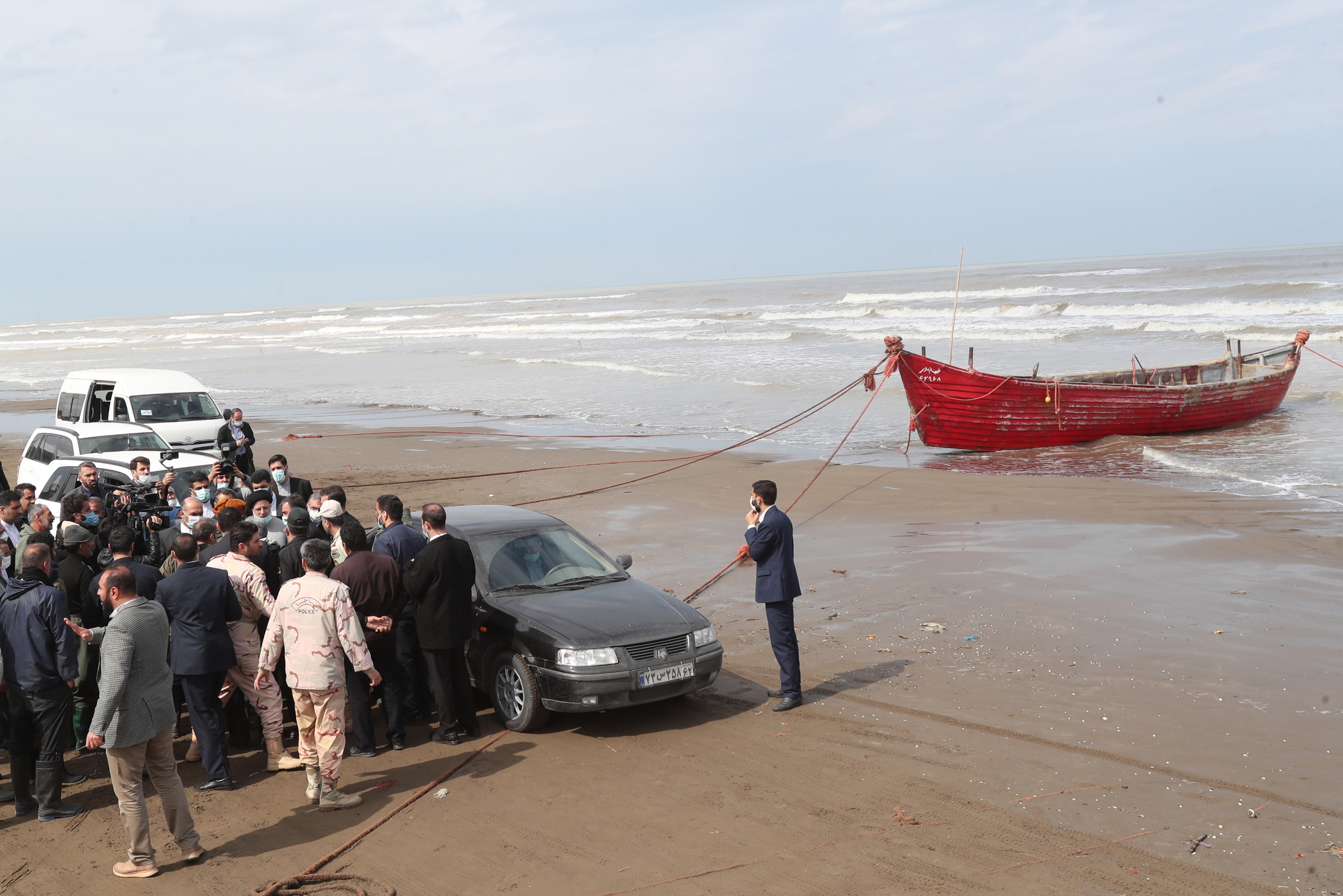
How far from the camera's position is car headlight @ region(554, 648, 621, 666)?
6.75 m

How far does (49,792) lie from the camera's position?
583 centimetres

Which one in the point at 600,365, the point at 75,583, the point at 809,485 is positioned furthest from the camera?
the point at 600,365

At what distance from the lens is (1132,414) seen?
826 inches

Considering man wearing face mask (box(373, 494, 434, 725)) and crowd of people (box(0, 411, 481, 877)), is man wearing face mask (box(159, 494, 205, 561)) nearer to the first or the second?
crowd of people (box(0, 411, 481, 877))

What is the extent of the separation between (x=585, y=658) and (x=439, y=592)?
1.07 metres

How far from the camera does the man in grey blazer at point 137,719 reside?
5.00 metres

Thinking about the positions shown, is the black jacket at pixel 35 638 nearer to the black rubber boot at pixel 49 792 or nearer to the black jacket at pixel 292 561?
the black rubber boot at pixel 49 792

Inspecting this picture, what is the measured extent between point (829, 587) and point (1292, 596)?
14.3 ft

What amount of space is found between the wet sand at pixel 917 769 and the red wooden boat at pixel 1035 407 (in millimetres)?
9157

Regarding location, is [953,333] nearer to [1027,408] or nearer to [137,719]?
[1027,408]

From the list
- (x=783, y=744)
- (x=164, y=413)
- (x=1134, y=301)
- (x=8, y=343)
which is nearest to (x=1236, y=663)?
(x=783, y=744)

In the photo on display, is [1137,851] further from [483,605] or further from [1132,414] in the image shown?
[1132,414]

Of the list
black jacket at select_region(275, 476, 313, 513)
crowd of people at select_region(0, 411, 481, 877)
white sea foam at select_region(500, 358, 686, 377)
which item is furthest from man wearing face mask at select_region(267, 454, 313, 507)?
white sea foam at select_region(500, 358, 686, 377)

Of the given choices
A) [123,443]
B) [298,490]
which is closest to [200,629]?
[298,490]
